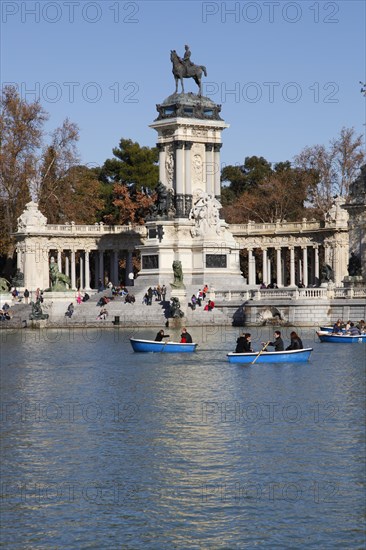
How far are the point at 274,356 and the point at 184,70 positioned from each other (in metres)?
44.5

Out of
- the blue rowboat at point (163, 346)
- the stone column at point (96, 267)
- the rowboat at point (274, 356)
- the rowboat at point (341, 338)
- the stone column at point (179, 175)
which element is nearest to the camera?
the rowboat at point (274, 356)

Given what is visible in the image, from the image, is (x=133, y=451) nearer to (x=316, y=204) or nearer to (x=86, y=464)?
(x=86, y=464)

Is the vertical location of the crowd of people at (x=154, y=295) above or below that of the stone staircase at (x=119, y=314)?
above

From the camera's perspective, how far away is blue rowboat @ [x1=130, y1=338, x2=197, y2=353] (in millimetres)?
51969

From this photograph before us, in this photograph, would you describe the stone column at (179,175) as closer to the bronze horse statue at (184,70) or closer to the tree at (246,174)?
the bronze horse statue at (184,70)

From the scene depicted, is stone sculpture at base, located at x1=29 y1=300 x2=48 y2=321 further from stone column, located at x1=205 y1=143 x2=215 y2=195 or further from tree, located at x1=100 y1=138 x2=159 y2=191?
tree, located at x1=100 y1=138 x2=159 y2=191

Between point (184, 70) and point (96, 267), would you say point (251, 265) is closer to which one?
point (96, 267)

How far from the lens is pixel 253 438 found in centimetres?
2994

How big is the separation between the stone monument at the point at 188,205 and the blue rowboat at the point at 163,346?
103 feet

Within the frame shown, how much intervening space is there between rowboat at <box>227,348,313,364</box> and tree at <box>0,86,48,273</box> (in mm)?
54810

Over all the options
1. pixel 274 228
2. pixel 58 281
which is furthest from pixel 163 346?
pixel 274 228

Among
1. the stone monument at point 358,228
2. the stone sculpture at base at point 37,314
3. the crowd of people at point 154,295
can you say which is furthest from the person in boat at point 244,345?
the stone sculpture at base at point 37,314

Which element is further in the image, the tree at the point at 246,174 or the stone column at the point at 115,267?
the tree at the point at 246,174

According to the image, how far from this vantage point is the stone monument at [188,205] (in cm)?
8488
